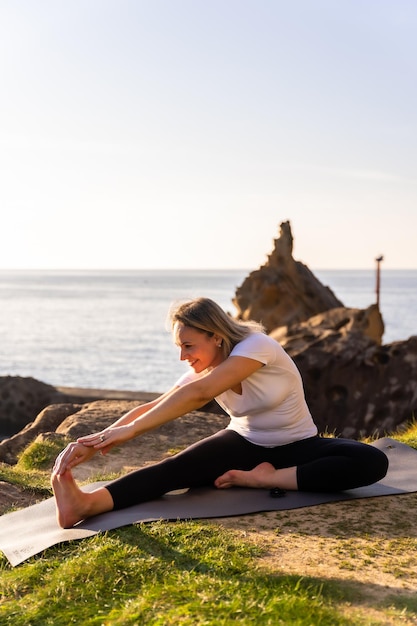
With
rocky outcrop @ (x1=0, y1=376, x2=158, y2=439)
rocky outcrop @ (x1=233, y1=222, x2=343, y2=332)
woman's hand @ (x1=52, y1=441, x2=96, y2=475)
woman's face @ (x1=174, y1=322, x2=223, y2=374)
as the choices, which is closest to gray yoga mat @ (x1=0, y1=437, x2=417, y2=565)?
woman's hand @ (x1=52, y1=441, x2=96, y2=475)

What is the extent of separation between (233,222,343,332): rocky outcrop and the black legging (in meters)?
13.9

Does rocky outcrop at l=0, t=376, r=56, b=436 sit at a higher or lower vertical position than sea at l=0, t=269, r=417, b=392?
higher

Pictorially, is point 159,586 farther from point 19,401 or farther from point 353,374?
point 19,401

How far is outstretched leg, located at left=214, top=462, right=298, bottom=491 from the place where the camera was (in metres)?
5.53

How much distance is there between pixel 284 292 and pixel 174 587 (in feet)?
53.2

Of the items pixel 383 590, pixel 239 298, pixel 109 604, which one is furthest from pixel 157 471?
pixel 239 298

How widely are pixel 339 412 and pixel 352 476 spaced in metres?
7.57

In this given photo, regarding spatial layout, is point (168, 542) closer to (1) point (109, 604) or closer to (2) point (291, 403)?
(1) point (109, 604)

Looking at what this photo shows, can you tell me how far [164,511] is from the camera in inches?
203

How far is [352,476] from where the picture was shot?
5.47 metres

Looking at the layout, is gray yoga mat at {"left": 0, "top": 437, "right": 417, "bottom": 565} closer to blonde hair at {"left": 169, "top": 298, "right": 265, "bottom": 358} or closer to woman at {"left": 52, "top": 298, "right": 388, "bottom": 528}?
woman at {"left": 52, "top": 298, "right": 388, "bottom": 528}

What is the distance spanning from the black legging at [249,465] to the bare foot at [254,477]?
0.10 metres

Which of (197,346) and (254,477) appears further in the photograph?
(254,477)

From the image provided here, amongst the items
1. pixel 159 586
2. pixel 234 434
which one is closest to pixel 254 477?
pixel 234 434
